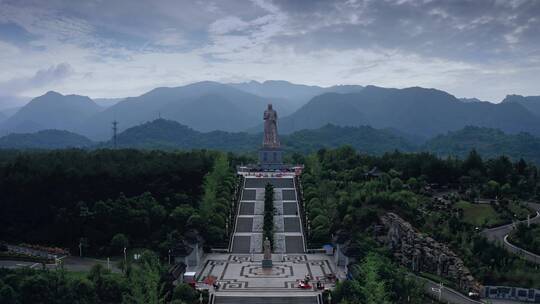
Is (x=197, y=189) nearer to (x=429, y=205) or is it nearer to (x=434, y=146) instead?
(x=429, y=205)

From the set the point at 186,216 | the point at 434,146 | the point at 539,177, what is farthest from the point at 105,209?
the point at 434,146

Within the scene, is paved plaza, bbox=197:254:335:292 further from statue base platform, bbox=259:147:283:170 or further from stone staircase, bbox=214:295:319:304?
statue base platform, bbox=259:147:283:170

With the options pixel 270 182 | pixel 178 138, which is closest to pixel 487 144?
pixel 178 138

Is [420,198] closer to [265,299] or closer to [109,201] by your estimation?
[265,299]

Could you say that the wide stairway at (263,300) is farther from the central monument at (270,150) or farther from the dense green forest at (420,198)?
the central monument at (270,150)

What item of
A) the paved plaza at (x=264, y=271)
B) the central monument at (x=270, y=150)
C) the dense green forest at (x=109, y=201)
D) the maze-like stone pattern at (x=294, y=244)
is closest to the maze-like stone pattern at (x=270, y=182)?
the dense green forest at (x=109, y=201)
